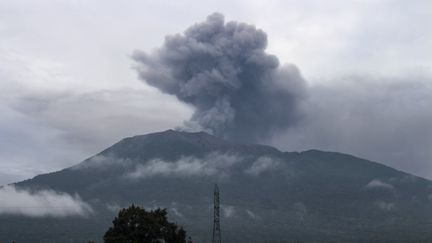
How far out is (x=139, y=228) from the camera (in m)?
50.2

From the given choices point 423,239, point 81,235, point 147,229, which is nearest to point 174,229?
point 147,229

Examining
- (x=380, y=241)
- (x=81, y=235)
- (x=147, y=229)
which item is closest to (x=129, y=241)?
(x=147, y=229)

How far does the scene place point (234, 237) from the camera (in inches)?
7480

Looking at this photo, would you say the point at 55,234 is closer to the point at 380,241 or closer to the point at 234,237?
the point at 234,237

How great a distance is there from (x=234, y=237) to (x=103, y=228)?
39.1 meters

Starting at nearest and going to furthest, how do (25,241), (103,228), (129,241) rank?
(129,241)
(25,241)
(103,228)

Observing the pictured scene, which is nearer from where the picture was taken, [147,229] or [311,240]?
[147,229]

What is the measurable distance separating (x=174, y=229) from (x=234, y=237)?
140544mm

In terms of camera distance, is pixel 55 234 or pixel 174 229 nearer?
pixel 174 229

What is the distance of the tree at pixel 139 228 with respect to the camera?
50.0m

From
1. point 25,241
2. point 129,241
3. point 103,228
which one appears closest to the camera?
point 129,241

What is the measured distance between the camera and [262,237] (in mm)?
191875

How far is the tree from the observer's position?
5003cm

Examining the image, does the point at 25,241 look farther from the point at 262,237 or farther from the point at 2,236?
the point at 262,237
